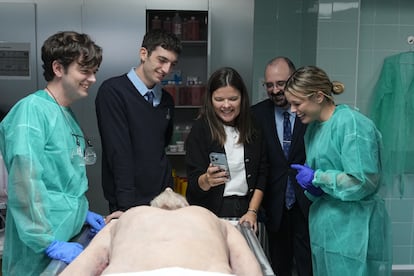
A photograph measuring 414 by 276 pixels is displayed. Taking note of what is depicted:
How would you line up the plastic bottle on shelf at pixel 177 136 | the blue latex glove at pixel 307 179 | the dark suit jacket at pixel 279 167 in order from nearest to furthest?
the blue latex glove at pixel 307 179
the dark suit jacket at pixel 279 167
the plastic bottle on shelf at pixel 177 136

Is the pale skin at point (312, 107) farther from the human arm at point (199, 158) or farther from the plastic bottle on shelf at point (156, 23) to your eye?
the plastic bottle on shelf at point (156, 23)

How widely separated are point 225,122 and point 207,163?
0.72ft

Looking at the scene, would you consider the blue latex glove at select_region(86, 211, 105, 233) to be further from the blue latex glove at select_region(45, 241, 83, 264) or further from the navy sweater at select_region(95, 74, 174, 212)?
the blue latex glove at select_region(45, 241, 83, 264)

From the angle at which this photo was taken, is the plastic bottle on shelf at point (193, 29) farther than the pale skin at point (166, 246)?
Yes

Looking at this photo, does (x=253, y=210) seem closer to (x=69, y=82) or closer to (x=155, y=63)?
(x=155, y=63)

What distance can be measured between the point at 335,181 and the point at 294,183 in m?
0.34

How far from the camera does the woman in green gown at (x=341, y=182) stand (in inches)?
69.9

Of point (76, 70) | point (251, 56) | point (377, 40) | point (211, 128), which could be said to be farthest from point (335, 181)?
point (377, 40)

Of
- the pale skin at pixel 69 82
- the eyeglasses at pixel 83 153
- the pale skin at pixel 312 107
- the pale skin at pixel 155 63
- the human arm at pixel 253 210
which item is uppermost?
the pale skin at pixel 155 63

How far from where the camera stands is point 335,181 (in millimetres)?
1759

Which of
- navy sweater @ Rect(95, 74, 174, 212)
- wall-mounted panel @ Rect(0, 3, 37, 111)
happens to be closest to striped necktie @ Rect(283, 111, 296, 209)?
navy sweater @ Rect(95, 74, 174, 212)

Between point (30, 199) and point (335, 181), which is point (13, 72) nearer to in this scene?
point (30, 199)

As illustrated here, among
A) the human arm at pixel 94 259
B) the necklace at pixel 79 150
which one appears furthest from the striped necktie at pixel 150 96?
the human arm at pixel 94 259

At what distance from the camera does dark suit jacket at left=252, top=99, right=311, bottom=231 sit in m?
2.08
